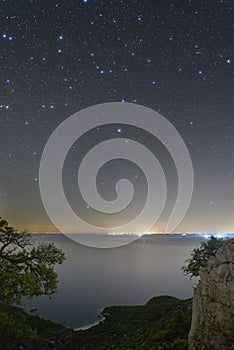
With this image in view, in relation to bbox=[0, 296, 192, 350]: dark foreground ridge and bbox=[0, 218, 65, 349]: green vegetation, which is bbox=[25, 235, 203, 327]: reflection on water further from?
bbox=[0, 218, 65, 349]: green vegetation

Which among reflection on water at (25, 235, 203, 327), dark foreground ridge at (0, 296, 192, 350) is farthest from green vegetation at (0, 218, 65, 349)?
reflection on water at (25, 235, 203, 327)

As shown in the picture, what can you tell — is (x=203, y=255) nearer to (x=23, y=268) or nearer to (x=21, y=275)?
(x=23, y=268)

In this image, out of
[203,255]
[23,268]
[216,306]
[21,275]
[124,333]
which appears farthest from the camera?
[203,255]

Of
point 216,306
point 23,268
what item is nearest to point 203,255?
point 216,306

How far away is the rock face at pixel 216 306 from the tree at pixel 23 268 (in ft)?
29.5

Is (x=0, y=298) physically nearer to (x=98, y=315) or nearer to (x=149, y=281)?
(x=98, y=315)

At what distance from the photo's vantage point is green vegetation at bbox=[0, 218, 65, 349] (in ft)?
50.9

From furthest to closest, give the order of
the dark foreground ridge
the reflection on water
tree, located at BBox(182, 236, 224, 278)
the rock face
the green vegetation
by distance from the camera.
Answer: the reflection on water < tree, located at BBox(182, 236, 224, 278) < the dark foreground ridge < the green vegetation < the rock face

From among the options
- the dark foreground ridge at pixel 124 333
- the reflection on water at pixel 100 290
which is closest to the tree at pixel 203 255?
the dark foreground ridge at pixel 124 333

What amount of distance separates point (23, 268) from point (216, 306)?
12080mm

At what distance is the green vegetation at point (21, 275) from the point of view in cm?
1550

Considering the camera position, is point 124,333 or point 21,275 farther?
point 124,333

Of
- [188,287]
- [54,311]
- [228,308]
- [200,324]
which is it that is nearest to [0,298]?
[200,324]

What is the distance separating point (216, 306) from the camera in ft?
42.4
